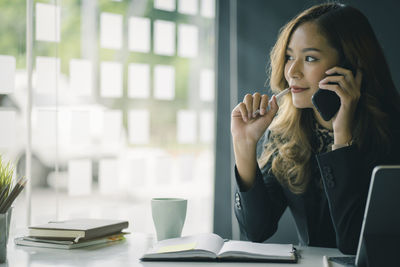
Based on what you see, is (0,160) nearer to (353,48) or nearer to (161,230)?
(161,230)

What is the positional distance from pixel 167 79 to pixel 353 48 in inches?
68.3

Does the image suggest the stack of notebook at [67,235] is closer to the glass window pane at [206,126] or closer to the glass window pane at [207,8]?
the glass window pane at [206,126]

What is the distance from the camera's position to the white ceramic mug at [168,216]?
1.31 m

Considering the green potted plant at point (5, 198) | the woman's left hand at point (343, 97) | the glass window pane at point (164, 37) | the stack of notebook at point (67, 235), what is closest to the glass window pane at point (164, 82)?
the glass window pane at point (164, 37)

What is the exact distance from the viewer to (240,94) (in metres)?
3.06

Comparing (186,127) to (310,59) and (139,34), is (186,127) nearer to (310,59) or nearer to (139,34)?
(139,34)

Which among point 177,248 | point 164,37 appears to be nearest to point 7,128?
point 164,37

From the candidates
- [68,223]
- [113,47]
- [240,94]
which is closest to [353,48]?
[68,223]

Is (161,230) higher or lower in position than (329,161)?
lower

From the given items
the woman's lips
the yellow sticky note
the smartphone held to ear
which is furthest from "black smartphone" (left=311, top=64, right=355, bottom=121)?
the yellow sticky note

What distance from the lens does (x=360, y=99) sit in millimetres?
1657

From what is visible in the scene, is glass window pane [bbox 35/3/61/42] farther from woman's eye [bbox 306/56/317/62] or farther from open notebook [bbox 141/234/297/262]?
open notebook [bbox 141/234/297/262]

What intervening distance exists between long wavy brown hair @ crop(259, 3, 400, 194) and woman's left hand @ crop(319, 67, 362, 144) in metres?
0.05

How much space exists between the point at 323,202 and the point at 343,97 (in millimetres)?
365
